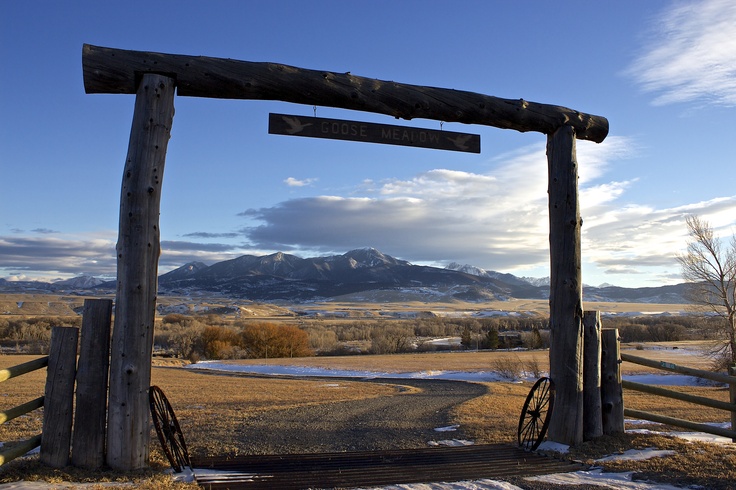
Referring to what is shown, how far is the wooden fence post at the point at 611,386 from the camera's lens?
340 inches

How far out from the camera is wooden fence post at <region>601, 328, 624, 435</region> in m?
8.65

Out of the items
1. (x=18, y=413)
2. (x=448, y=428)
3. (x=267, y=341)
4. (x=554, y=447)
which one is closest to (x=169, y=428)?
(x=18, y=413)

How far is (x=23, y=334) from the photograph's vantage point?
62.4 metres

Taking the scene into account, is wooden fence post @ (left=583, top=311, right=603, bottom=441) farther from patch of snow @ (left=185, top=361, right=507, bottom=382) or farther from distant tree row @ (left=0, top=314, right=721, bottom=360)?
distant tree row @ (left=0, top=314, right=721, bottom=360)

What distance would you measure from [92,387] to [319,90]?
14.1 feet

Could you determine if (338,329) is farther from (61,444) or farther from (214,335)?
(61,444)

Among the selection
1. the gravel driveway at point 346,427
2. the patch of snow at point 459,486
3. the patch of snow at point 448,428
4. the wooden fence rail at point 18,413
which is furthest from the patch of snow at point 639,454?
the wooden fence rail at point 18,413

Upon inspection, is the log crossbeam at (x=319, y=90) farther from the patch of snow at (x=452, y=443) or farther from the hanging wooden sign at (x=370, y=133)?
the patch of snow at (x=452, y=443)

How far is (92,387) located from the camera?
668cm

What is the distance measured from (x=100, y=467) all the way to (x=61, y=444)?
0.46 m

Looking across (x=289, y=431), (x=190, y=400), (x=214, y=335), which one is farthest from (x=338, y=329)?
(x=289, y=431)

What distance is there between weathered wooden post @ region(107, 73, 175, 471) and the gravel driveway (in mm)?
1975

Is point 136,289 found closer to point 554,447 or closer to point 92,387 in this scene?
point 92,387

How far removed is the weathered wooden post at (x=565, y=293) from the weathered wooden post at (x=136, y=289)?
5.18m
